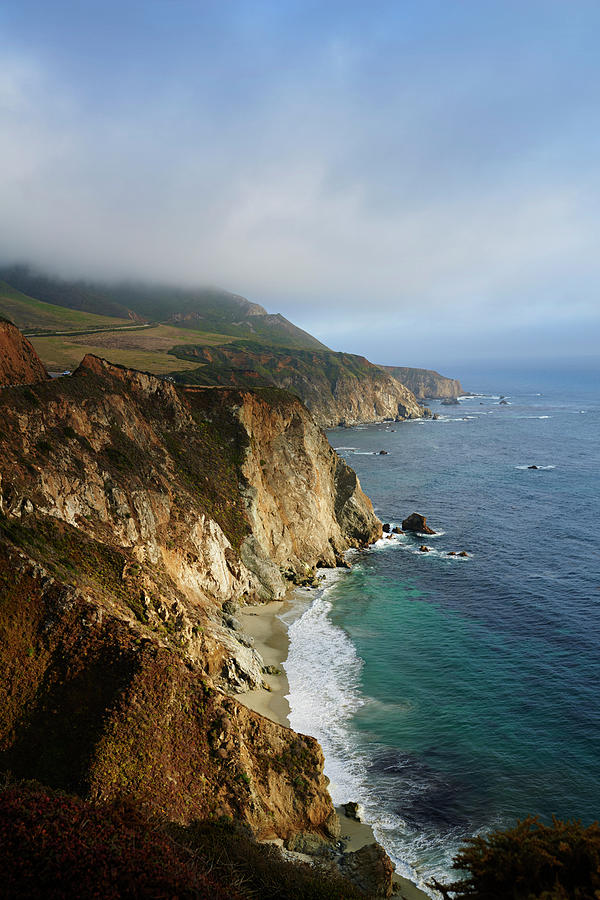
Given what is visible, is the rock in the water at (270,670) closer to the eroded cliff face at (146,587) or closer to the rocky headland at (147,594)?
the rocky headland at (147,594)

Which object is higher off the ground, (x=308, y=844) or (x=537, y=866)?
(x=537, y=866)

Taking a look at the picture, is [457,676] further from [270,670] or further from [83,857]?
[83,857]

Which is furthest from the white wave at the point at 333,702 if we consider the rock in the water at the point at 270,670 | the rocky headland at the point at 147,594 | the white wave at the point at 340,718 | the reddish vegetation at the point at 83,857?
the reddish vegetation at the point at 83,857

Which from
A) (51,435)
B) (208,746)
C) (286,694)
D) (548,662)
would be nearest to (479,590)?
(548,662)

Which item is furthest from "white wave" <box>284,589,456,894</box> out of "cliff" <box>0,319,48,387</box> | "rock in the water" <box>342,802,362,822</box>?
"cliff" <box>0,319,48,387</box>

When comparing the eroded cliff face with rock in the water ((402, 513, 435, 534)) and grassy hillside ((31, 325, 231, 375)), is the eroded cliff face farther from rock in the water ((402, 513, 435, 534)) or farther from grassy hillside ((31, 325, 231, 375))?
grassy hillside ((31, 325, 231, 375))

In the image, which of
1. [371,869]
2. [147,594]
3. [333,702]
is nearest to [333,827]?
[371,869]
